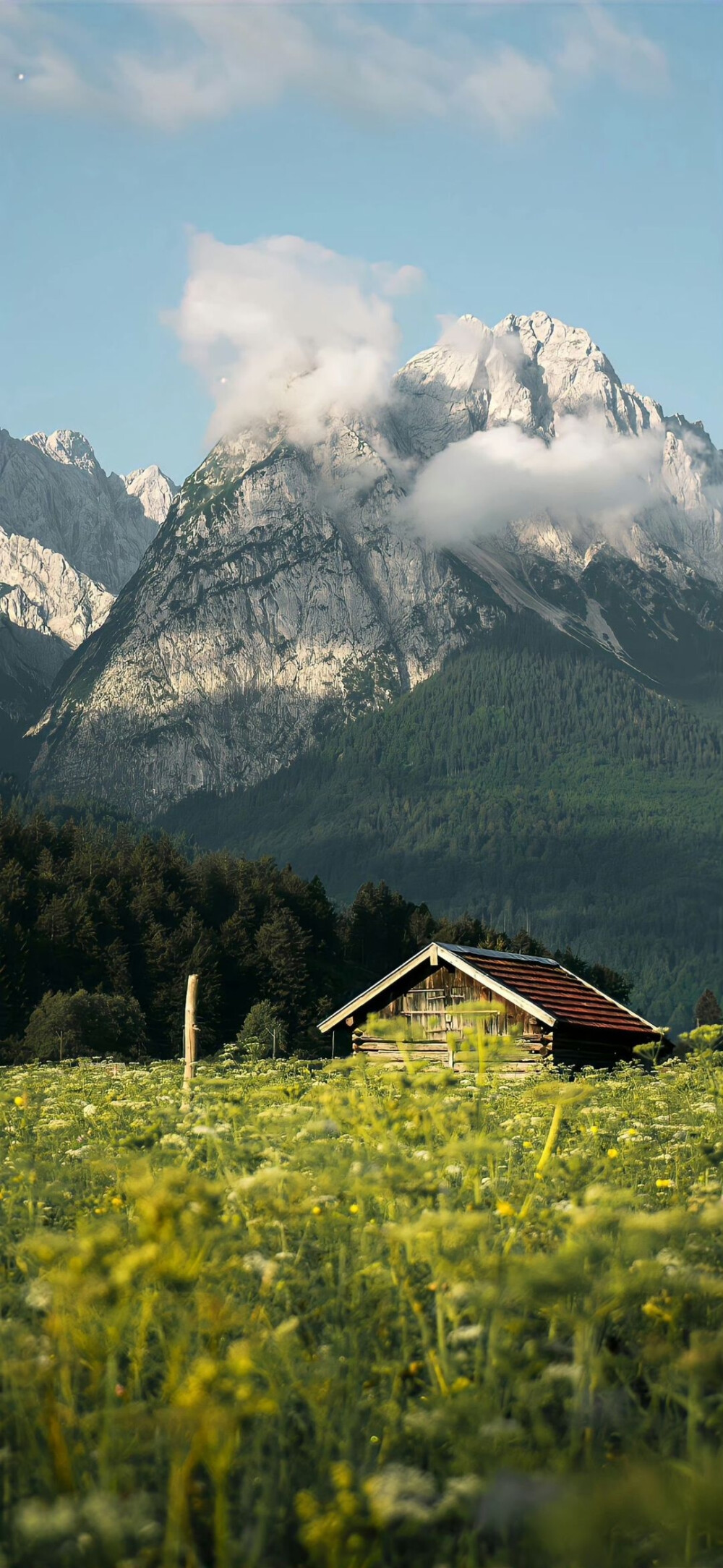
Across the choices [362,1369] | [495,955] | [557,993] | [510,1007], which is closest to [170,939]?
[495,955]

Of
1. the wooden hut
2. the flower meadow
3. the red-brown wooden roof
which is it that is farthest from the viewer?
the red-brown wooden roof

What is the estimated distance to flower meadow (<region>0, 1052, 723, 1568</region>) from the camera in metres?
3.95

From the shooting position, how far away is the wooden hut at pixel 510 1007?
116 ft

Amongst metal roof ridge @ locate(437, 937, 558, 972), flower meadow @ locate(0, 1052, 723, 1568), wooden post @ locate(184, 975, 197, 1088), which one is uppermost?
metal roof ridge @ locate(437, 937, 558, 972)

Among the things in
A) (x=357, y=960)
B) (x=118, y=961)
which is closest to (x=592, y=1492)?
A: (x=118, y=961)

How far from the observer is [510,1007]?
3641 cm

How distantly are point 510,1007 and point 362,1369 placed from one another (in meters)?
31.1

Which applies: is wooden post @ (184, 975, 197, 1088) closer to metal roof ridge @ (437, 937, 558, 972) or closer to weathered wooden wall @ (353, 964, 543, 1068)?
weathered wooden wall @ (353, 964, 543, 1068)

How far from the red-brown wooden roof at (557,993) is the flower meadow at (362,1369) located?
27859 mm

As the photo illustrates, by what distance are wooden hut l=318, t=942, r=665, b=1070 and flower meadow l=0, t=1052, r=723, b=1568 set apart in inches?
1023

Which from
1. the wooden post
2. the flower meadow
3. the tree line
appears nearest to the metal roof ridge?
the wooden post

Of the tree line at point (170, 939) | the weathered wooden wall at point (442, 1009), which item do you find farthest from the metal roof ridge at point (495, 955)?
the tree line at point (170, 939)

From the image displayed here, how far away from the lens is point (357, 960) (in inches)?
4382

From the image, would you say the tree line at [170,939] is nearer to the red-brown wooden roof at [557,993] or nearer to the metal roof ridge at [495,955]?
the metal roof ridge at [495,955]
